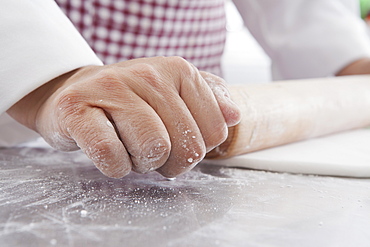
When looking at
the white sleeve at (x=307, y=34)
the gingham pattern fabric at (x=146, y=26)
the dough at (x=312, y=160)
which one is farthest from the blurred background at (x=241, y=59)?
the dough at (x=312, y=160)

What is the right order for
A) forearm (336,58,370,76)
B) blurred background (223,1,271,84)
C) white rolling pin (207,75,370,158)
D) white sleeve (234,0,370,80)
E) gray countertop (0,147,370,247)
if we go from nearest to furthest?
gray countertop (0,147,370,247) < white rolling pin (207,75,370,158) < forearm (336,58,370,76) < white sleeve (234,0,370,80) < blurred background (223,1,271,84)

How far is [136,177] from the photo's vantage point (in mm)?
612

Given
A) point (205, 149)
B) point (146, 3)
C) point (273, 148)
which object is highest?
point (146, 3)

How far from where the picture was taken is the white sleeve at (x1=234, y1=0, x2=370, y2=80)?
4.86 ft

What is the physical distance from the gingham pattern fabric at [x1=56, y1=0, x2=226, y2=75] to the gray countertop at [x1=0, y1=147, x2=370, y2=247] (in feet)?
2.06

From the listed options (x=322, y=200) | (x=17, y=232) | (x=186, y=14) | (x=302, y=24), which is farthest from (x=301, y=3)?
(x=17, y=232)

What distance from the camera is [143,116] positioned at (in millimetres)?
490

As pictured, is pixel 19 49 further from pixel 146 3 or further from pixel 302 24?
pixel 302 24

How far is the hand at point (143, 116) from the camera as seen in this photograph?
1.59 ft

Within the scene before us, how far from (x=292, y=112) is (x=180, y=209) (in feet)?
1.43

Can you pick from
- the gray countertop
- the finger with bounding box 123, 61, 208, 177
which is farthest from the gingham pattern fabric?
the finger with bounding box 123, 61, 208, 177

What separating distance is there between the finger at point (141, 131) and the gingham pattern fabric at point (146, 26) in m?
0.75

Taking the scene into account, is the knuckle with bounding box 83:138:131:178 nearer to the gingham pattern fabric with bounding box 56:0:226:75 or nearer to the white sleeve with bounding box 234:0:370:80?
the gingham pattern fabric with bounding box 56:0:226:75

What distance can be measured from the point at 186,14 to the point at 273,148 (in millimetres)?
686
